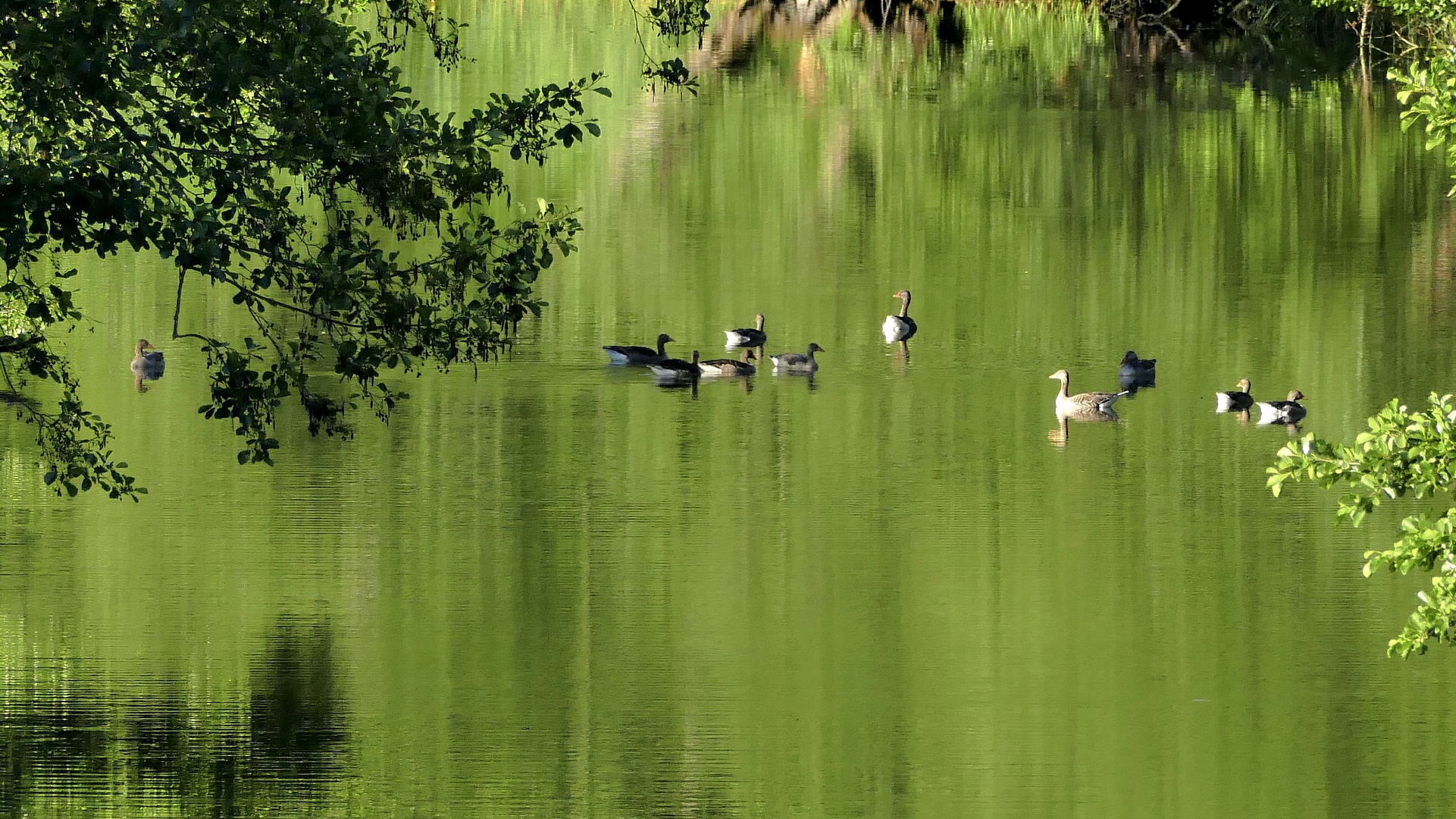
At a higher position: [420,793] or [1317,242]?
[1317,242]

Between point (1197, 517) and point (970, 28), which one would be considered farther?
point (970, 28)

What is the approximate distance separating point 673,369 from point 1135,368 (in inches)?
217

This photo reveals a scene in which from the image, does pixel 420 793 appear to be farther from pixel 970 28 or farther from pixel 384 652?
pixel 970 28

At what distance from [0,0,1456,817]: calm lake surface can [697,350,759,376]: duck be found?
527 millimetres

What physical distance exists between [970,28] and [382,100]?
2623 inches

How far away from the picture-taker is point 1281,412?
950 inches

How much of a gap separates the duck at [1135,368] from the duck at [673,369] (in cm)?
512

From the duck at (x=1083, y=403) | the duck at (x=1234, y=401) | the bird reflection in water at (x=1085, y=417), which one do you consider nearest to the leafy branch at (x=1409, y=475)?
the bird reflection in water at (x=1085, y=417)

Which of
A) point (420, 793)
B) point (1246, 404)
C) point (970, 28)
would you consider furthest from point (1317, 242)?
point (970, 28)

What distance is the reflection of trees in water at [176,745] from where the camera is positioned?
13.0 meters

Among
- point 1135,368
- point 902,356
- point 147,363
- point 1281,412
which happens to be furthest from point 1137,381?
point 147,363

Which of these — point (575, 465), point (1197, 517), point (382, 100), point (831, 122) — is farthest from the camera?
point (831, 122)

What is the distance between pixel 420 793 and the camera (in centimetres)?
1315

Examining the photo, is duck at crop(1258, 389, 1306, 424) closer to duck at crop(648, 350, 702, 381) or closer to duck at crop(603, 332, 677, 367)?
duck at crop(648, 350, 702, 381)
